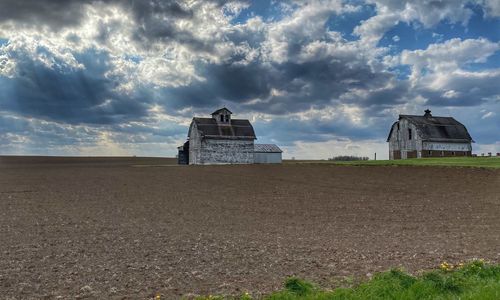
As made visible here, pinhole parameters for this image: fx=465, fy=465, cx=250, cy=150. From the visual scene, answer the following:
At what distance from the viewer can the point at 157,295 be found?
883cm

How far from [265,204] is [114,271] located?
543 inches

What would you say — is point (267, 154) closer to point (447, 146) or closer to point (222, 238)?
point (447, 146)

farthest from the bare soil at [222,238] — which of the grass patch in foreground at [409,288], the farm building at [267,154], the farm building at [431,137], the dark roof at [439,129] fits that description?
the farm building at [267,154]

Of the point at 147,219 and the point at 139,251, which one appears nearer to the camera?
the point at 139,251

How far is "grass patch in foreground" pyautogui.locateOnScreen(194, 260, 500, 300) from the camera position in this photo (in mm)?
8383

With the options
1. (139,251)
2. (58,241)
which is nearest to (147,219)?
(58,241)

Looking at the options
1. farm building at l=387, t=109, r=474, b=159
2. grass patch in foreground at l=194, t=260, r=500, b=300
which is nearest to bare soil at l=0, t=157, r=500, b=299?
grass patch in foreground at l=194, t=260, r=500, b=300

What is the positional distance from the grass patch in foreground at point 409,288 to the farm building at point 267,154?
243 feet

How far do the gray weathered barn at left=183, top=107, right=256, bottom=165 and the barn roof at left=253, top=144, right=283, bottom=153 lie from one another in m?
3.63

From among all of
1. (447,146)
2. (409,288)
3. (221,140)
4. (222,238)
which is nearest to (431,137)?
(447,146)

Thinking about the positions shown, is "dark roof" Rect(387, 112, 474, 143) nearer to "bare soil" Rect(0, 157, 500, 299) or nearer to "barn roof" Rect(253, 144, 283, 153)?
"barn roof" Rect(253, 144, 283, 153)

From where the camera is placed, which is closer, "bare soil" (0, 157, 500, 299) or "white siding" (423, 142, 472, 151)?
"bare soil" (0, 157, 500, 299)

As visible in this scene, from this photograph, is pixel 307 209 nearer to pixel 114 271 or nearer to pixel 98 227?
pixel 98 227

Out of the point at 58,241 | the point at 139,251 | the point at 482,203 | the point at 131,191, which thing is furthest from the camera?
the point at 131,191
